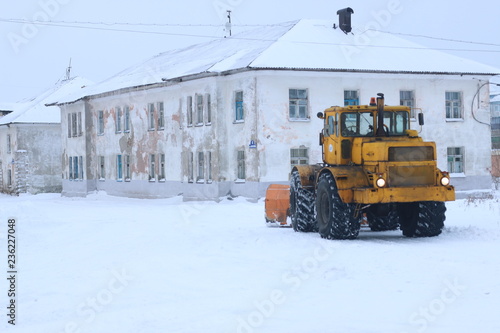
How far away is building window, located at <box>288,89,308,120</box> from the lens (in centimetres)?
3281

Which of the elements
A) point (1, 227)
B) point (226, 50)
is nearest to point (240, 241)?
point (1, 227)

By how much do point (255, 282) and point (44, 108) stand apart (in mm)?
48555

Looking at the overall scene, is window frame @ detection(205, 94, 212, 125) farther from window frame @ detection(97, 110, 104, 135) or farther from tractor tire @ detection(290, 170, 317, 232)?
tractor tire @ detection(290, 170, 317, 232)

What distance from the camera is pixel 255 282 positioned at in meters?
10.9

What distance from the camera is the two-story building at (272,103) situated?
32344 mm

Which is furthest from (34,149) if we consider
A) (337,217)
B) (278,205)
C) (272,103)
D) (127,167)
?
(337,217)

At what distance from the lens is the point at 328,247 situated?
14.4 m

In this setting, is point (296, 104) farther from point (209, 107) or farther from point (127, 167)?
point (127, 167)

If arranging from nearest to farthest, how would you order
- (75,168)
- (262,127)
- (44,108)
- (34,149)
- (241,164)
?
(262,127), (241,164), (75,168), (34,149), (44,108)

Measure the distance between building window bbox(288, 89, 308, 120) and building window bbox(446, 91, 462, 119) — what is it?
6910mm

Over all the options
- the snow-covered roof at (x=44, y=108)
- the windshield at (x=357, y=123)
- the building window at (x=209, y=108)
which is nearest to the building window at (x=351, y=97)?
the building window at (x=209, y=108)

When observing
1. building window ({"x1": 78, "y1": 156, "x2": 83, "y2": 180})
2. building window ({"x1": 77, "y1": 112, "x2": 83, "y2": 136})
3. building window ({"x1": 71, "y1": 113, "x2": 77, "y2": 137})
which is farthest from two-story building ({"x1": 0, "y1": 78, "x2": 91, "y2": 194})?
building window ({"x1": 78, "y1": 156, "x2": 83, "y2": 180})

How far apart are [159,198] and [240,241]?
23.2 m

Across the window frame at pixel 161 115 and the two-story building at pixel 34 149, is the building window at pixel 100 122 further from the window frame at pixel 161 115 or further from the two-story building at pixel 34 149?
the two-story building at pixel 34 149
